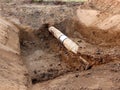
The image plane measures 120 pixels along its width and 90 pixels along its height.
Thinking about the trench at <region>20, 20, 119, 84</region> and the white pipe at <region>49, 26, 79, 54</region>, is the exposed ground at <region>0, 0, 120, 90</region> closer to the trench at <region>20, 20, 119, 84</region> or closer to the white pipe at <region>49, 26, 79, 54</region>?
the trench at <region>20, 20, 119, 84</region>

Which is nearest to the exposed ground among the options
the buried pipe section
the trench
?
the trench

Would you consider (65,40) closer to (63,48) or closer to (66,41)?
(66,41)

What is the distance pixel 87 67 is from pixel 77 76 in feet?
4.13

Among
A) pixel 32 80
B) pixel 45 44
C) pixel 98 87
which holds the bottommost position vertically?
pixel 98 87

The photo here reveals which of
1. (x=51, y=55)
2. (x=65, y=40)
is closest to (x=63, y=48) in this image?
(x=65, y=40)

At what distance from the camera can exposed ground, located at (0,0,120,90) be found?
12984 millimetres

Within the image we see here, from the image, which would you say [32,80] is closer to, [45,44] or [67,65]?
[67,65]

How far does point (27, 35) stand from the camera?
1992 centimetres

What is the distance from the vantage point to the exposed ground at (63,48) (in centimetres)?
1298

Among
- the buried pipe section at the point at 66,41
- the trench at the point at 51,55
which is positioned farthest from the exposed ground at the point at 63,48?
the buried pipe section at the point at 66,41

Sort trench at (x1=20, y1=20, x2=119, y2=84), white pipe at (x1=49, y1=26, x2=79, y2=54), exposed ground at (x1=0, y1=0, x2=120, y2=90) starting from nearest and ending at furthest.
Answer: exposed ground at (x1=0, y1=0, x2=120, y2=90) → trench at (x1=20, y1=20, x2=119, y2=84) → white pipe at (x1=49, y1=26, x2=79, y2=54)

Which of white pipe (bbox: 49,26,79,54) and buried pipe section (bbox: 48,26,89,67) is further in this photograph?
white pipe (bbox: 49,26,79,54)

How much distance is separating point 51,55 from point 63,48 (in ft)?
2.23

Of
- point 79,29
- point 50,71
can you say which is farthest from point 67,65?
point 79,29
